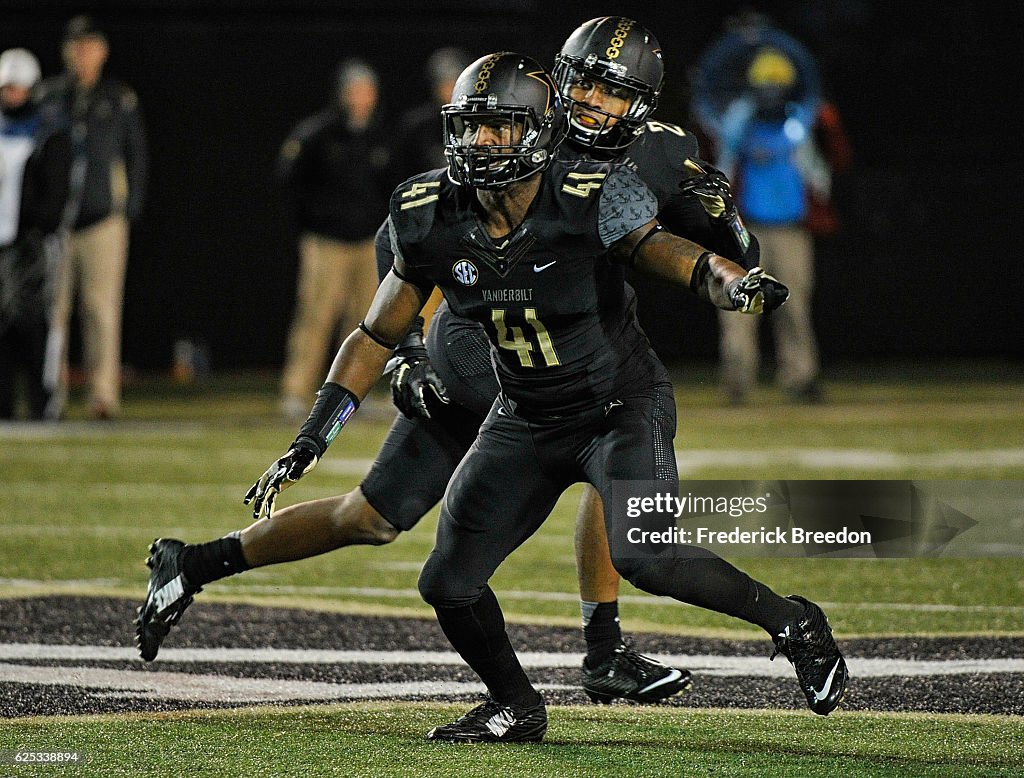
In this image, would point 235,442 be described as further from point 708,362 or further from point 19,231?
point 708,362

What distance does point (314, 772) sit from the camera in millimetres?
A: 3908

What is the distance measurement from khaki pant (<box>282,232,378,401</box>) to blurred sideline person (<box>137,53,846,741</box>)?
24.1 ft

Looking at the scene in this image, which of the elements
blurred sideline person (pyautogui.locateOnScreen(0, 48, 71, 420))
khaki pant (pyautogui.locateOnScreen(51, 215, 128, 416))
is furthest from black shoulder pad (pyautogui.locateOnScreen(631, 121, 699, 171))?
blurred sideline person (pyautogui.locateOnScreen(0, 48, 71, 420))

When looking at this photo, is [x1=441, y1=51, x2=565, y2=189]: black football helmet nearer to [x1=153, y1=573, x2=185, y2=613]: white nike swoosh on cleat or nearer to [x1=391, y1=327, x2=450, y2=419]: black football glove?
[x1=391, y1=327, x2=450, y2=419]: black football glove

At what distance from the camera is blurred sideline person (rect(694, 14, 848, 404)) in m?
12.4

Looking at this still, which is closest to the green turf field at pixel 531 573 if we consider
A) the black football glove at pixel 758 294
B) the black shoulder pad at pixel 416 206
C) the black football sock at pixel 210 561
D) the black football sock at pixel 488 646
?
the black football sock at pixel 488 646

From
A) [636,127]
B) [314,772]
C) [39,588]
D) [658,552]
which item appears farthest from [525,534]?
[39,588]

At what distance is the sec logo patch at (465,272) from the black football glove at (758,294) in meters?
0.65

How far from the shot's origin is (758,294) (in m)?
3.83

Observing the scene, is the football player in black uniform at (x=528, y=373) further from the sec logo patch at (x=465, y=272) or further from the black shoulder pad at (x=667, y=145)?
the black shoulder pad at (x=667, y=145)

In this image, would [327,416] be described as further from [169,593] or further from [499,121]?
[169,593]

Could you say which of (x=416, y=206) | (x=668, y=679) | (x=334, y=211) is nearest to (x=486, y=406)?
(x=416, y=206)

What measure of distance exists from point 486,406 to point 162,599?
3.25 ft

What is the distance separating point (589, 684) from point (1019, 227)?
11.6 metres
